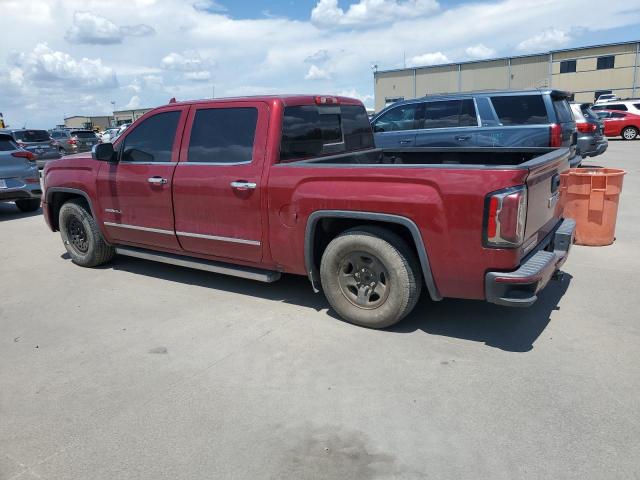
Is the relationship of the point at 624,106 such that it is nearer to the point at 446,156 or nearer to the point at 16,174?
the point at 446,156

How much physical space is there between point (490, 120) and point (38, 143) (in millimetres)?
16946

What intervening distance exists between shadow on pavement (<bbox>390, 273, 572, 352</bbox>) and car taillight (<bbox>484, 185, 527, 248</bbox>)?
910mm

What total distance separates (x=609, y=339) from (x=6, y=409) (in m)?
4.19

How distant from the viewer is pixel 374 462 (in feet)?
8.64

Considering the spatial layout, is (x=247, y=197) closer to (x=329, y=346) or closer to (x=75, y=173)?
(x=329, y=346)

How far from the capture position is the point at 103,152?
5.37 meters

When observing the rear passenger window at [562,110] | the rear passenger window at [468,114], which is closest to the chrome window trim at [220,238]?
the rear passenger window at [468,114]

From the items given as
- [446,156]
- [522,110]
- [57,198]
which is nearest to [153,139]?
[57,198]

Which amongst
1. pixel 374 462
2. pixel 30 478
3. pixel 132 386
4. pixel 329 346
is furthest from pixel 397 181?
pixel 30 478

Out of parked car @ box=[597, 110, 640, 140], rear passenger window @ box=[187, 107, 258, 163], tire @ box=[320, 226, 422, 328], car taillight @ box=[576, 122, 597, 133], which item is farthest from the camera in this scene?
parked car @ box=[597, 110, 640, 140]

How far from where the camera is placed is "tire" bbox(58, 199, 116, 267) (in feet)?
19.9

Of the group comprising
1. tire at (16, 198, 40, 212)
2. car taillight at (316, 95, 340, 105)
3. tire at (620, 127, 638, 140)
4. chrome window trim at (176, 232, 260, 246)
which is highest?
car taillight at (316, 95, 340, 105)

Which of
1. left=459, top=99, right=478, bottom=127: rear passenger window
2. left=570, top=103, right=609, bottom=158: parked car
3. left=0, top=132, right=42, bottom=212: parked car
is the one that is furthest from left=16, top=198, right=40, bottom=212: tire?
left=570, top=103, right=609, bottom=158: parked car

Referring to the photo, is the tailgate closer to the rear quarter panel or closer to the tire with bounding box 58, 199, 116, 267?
the rear quarter panel
